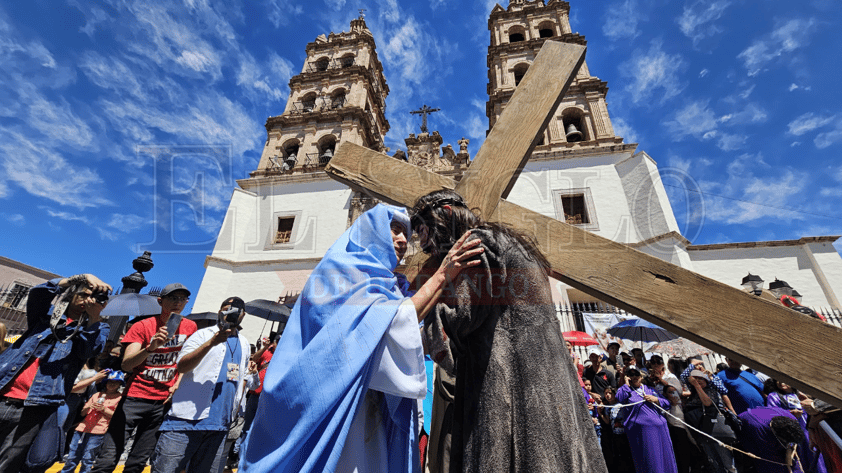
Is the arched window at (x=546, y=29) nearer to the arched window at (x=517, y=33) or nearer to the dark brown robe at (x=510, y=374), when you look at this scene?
the arched window at (x=517, y=33)

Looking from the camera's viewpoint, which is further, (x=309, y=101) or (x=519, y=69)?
(x=309, y=101)

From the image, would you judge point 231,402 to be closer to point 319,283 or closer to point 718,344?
point 319,283

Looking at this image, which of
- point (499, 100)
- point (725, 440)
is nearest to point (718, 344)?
point (725, 440)

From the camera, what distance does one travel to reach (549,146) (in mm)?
15195

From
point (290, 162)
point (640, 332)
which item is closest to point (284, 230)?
point (290, 162)

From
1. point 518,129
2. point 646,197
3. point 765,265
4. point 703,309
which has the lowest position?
point 703,309

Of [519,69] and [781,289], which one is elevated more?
[519,69]

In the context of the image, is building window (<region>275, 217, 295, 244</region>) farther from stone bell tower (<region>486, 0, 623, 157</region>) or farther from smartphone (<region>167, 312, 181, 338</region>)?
smartphone (<region>167, 312, 181, 338</region>)

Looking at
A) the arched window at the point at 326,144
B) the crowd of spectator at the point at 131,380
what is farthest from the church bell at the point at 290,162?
the crowd of spectator at the point at 131,380

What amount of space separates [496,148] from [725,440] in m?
4.81

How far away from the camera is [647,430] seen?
4145 mm

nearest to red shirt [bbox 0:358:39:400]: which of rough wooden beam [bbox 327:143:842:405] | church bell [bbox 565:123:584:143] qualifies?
rough wooden beam [bbox 327:143:842:405]

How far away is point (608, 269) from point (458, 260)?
0.73 meters

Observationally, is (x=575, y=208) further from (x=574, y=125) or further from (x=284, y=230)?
(x=284, y=230)
